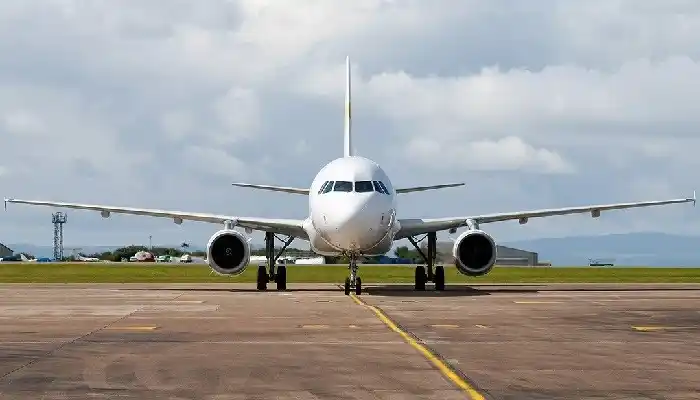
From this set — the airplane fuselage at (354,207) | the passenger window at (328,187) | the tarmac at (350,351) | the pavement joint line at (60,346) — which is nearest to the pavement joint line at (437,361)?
the tarmac at (350,351)

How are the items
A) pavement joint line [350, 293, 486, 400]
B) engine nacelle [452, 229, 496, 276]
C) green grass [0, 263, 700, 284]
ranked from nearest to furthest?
pavement joint line [350, 293, 486, 400]
engine nacelle [452, 229, 496, 276]
green grass [0, 263, 700, 284]

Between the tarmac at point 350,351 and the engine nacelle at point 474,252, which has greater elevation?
the engine nacelle at point 474,252

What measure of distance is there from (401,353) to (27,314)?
1141 centimetres

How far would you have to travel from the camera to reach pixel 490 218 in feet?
124

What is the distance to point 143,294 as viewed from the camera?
33781mm

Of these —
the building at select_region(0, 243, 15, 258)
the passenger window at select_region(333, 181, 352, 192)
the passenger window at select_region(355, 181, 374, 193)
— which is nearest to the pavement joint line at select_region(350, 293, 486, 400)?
the passenger window at select_region(355, 181, 374, 193)

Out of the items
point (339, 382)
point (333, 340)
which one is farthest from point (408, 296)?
point (339, 382)

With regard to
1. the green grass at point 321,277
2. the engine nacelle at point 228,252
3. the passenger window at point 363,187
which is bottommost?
the green grass at point 321,277

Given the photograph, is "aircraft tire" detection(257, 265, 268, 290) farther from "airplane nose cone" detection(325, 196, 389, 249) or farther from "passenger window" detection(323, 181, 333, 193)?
"airplane nose cone" detection(325, 196, 389, 249)

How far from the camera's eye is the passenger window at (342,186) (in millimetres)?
31891

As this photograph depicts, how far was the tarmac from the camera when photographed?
37.1 ft

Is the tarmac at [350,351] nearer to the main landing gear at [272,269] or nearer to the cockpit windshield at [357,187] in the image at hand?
the cockpit windshield at [357,187]

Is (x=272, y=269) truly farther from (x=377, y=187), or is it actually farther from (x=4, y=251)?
(x=4, y=251)

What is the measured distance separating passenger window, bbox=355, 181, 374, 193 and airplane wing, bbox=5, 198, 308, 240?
4973 mm
